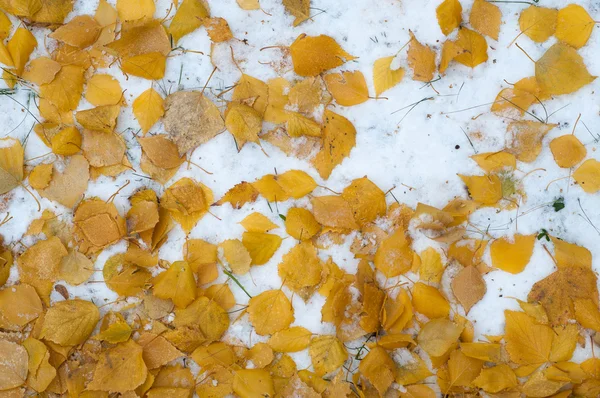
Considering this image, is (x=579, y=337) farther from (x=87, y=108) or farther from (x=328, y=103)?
(x=87, y=108)

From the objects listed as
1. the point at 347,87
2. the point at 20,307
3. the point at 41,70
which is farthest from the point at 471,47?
the point at 20,307

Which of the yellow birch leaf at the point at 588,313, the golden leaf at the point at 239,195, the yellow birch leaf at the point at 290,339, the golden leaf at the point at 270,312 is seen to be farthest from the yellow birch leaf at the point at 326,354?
the yellow birch leaf at the point at 588,313

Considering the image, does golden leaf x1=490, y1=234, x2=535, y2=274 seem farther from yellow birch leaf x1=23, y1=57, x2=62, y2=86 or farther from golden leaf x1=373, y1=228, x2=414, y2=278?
yellow birch leaf x1=23, y1=57, x2=62, y2=86

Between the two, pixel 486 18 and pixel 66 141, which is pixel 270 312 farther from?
pixel 486 18

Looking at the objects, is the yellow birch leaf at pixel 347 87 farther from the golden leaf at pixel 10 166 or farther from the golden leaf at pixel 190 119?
the golden leaf at pixel 10 166

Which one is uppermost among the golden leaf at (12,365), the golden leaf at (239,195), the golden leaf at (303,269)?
the golden leaf at (239,195)
